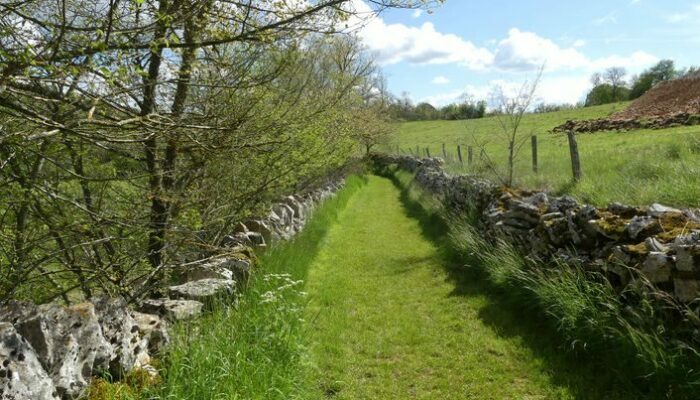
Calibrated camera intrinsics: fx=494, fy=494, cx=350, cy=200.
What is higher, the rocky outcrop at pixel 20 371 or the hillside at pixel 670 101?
the hillside at pixel 670 101

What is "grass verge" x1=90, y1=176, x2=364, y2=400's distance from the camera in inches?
137

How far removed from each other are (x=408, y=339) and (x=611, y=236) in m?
2.68

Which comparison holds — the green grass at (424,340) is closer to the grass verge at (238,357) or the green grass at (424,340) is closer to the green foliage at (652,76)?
the grass verge at (238,357)

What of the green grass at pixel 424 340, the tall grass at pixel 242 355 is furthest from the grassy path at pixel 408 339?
the tall grass at pixel 242 355

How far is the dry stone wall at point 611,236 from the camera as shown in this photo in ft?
14.6

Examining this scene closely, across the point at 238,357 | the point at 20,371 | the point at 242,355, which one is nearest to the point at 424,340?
the point at 242,355

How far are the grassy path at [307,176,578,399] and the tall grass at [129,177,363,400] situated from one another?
0.59 m

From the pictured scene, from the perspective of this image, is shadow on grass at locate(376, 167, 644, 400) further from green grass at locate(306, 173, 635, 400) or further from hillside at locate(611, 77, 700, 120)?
hillside at locate(611, 77, 700, 120)

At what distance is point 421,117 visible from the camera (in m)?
76.2

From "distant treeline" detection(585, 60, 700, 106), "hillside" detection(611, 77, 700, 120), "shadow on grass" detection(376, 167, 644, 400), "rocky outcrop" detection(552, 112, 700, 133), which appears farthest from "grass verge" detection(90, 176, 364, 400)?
"distant treeline" detection(585, 60, 700, 106)

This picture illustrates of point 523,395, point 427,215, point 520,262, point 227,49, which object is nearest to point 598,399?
point 523,395

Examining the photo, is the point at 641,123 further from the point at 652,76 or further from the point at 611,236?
the point at 652,76

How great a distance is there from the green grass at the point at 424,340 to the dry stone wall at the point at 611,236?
102 cm

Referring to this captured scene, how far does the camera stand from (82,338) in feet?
10.1
